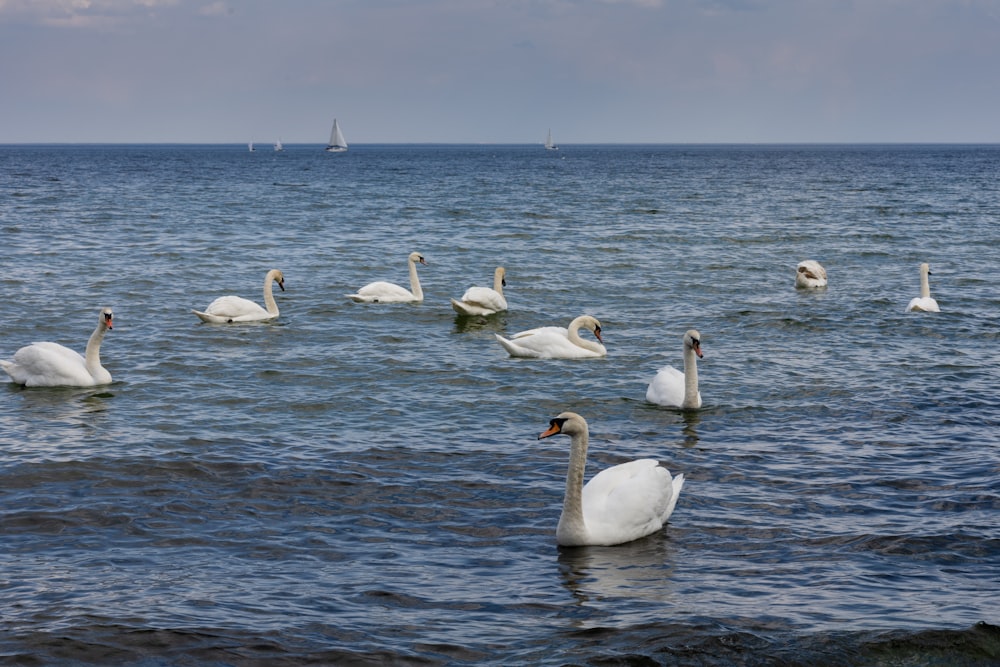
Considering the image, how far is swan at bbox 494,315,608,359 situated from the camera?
15.7 metres

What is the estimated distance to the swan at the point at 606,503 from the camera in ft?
27.8

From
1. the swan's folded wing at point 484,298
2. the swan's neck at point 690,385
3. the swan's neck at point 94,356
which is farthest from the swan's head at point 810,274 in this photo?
the swan's neck at point 94,356

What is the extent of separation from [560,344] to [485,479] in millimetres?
5856

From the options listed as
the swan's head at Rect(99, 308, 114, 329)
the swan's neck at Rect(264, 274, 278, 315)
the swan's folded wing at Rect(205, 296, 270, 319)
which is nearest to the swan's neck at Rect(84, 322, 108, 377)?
the swan's head at Rect(99, 308, 114, 329)

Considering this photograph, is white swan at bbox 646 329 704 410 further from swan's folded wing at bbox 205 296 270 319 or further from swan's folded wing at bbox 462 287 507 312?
swan's folded wing at bbox 205 296 270 319

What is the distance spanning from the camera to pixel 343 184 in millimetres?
79500

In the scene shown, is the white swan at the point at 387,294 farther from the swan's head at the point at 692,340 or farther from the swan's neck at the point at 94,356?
the swan's head at the point at 692,340

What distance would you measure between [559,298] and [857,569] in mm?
14643

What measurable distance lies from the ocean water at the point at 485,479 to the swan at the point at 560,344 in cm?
23

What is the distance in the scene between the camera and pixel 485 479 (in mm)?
10141

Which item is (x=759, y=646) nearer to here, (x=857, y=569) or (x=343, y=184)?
(x=857, y=569)

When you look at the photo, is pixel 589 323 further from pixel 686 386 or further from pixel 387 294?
pixel 387 294

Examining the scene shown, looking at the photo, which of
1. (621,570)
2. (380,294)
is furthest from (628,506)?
(380,294)

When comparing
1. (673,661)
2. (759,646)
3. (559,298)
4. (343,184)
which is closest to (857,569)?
(759,646)
